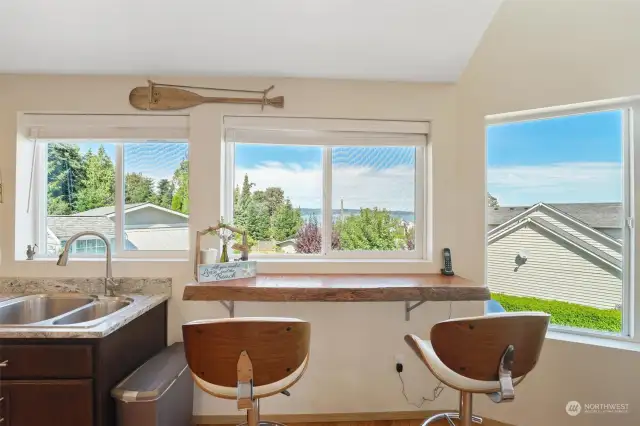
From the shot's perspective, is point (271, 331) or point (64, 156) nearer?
point (271, 331)

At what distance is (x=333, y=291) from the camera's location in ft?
5.20

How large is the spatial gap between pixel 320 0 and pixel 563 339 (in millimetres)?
2360

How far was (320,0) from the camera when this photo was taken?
1618 mm

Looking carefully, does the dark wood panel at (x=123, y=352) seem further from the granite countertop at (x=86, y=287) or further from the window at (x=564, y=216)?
the window at (x=564, y=216)

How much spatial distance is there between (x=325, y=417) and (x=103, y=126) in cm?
235

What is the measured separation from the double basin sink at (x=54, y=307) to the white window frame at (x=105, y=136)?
1.07ft

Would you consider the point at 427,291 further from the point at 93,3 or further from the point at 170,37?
the point at 93,3

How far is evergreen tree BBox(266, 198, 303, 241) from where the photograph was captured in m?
2.18

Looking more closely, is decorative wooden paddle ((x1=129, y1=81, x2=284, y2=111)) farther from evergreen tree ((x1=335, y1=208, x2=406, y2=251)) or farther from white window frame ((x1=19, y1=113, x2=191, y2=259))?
evergreen tree ((x1=335, y1=208, x2=406, y2=251))

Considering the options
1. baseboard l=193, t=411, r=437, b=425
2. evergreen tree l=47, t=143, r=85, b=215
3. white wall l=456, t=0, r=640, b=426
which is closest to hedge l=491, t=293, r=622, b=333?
white wall l=456, t=0, r=640, b=426

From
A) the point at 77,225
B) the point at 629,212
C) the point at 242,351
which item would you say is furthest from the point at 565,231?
the point at 77,225

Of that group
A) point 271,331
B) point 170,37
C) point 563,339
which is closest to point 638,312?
point 563,339

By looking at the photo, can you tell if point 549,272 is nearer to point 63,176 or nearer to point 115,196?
point 115,196

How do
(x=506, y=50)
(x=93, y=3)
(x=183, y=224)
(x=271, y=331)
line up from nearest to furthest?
(x=271, y=331)
(x=93, y=3)
(x=506, y=50)
(x=183, y=224)
